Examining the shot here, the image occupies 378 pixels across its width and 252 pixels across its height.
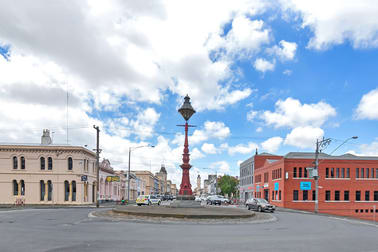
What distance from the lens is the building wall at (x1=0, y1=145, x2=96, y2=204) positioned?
4684 centimetres

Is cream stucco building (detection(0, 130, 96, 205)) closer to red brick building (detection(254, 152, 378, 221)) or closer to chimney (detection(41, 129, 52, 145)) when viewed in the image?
chimney (detection(41, 129, 52, 145))

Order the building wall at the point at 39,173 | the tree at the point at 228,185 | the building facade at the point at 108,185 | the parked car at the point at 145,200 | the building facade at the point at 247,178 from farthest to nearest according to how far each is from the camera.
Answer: the tree at the point at 228,185 → the building facade at the point at 247,178 → the building facade at the point at 108,185 → the building wall at the point at 39,173 → the parked car at the point at 145,200

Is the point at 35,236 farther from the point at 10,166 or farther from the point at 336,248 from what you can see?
the point at 10,166

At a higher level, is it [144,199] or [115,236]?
[115,236]

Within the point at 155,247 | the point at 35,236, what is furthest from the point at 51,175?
the point at 155,247

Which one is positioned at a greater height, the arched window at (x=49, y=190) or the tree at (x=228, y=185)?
the arched window at (x=49, y=190)

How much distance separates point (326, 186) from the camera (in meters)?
51.7

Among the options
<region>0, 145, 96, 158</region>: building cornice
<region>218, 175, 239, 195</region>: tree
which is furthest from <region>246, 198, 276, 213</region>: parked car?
<region>218, 175, 239, 195</region>: tree

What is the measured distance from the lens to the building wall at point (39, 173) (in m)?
46.8

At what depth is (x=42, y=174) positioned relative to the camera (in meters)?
47.2

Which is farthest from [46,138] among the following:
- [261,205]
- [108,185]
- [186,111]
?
[261,205]

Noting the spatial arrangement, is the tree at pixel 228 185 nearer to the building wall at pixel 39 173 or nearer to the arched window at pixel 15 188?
the building wall at pixel 39 173

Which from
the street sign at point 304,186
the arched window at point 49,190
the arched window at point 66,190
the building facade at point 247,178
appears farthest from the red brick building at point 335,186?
the arched window at point 49,190

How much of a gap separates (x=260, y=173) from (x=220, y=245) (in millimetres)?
61777
